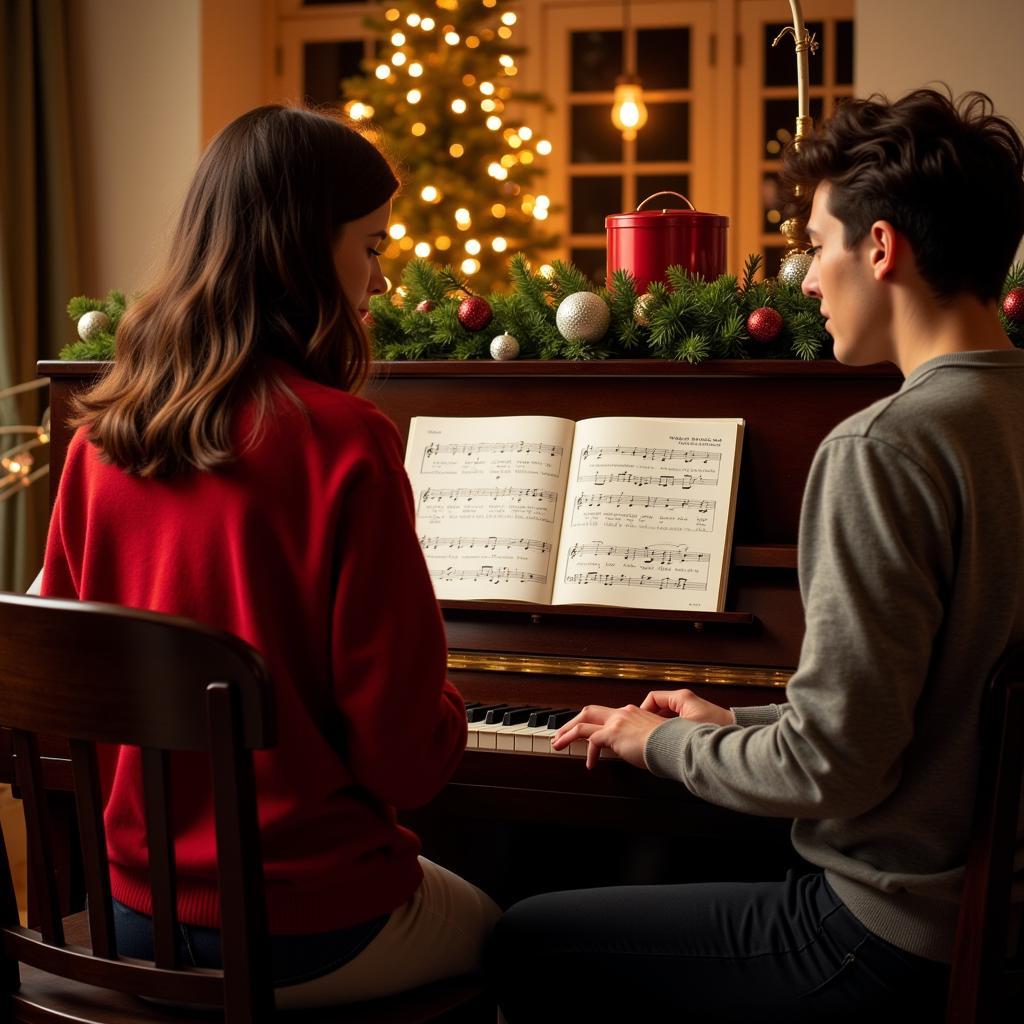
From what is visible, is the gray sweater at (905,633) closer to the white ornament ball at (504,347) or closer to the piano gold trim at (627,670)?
the piano gold trim at (627,670)

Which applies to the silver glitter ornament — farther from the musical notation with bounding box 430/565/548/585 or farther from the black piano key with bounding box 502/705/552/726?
the black piano key with bounding box 502/705/552/726

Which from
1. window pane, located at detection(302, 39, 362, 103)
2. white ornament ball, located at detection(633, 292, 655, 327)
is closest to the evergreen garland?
white ornament ball, located at detection(633, 292, 655, 327)

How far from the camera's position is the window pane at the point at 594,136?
6.10 meters

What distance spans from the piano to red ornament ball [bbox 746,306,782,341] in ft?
0.14

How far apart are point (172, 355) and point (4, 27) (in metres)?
4.05

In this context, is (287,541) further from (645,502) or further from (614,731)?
(645,502)

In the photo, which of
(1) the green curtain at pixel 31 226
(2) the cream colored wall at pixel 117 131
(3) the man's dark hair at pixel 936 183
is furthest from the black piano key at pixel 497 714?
(2) the cream colored wall at pixel 117 131

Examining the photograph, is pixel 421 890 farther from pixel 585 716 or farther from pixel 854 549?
pixel 854 549

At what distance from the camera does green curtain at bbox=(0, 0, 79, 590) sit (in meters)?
4.54

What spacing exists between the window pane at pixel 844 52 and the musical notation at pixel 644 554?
466 cm

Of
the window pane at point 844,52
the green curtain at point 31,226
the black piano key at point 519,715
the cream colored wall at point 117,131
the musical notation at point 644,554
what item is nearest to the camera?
the black piano key at point 519,715

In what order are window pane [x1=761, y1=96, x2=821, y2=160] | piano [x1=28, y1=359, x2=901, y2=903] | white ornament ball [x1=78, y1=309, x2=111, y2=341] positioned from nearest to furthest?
piano [x1=28, y1=359, x2=901, y2=903]
white ornament ball [x1=78, y1=309, x2=111, y2=341]
window pane [x1=761, y1=96, x2=821, y2=160]

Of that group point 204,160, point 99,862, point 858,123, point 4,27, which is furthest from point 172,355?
point 4,27

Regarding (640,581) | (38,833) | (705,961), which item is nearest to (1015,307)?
(640,581)
